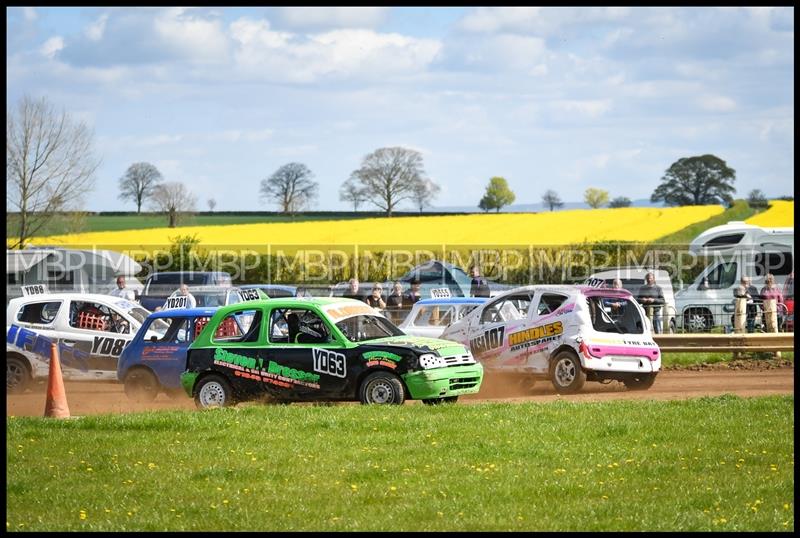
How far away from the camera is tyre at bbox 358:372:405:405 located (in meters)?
15.7

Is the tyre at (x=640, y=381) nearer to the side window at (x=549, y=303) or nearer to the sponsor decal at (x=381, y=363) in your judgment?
the side window at (x=549, y=303)

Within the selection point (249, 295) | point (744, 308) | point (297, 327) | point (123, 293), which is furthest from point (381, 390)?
point (123, 293)

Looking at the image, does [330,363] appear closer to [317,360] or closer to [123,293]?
[317,360]

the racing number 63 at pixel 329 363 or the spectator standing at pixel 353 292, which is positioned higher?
the spectator standing at pixel 353 292

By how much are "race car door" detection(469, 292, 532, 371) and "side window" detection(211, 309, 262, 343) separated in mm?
3902

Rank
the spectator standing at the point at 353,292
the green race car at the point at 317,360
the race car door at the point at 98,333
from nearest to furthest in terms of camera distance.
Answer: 1. the green race car at the point at 317,360
2. the race car door at the point at 98,333
3. the spectator standing at the point at 353,292

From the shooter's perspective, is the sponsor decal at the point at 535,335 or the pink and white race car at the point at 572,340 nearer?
the pink and white race car at the point at 572,340

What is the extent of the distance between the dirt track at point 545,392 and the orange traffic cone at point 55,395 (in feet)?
2.48

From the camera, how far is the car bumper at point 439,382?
15.6m

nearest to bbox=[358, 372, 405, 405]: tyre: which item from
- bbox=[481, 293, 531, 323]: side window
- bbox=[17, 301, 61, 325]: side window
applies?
bbox=[481, 293, 531, 323]: side window

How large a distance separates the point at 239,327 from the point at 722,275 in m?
16.7

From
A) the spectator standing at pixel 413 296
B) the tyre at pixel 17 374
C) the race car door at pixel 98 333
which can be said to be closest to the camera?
the tyre at pixel 17 374

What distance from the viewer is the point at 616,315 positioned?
60.8ft

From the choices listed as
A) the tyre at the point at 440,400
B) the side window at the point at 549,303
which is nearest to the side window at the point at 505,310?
the side window at the point at 549,303
